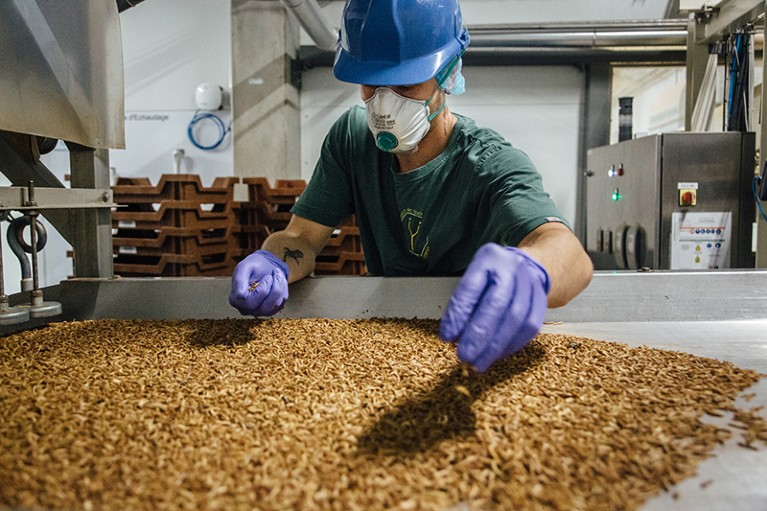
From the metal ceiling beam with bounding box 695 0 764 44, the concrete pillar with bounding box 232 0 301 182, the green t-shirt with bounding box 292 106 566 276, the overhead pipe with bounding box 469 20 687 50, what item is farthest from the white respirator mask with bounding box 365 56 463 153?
the concrete pillar with bounding box 232 0 301 182

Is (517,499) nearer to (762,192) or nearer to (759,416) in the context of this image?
(759,416)

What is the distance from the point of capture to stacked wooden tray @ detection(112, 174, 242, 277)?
13.7 feet

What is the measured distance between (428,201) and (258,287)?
2.05ft

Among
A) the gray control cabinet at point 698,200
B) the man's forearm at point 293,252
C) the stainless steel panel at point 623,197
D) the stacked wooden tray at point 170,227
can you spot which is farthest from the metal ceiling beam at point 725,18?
the stacked wooden tray at point 170,227

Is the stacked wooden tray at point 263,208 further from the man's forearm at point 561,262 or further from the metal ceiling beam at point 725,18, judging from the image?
the man's forearm at point 561,262

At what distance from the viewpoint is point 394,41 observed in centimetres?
154

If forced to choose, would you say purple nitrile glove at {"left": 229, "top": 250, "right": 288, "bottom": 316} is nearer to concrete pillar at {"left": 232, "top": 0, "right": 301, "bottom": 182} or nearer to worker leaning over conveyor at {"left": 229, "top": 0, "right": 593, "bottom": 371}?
worker leaning over conveyor at {"left": 229, "top": 0, "right": 593, "bottom": 371}

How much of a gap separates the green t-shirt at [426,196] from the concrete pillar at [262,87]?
381 centimetres

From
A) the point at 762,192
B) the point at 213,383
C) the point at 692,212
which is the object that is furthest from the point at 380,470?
the point at 692,212

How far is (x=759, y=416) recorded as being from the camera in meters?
0.98

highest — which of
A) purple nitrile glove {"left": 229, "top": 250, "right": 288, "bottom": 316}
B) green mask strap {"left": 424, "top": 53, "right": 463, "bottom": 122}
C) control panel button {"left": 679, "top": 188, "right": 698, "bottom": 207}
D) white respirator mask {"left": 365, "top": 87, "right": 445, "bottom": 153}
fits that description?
green mask strap {"left": 424, "top": 53, "right": 463, "bottom": 122}

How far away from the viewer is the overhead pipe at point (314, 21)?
4.21m

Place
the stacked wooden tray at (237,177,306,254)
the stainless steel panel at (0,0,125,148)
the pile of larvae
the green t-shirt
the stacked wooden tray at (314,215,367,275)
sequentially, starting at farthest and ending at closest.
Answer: the stacked wooden tray at (237,177,306,254) < the stacked wooden tray at (314,215,367,275) < the green t-shirt < the stainless steel panel at (0,0,125,148) < the pile of larvae

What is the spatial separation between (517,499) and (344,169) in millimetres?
1420
